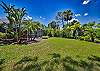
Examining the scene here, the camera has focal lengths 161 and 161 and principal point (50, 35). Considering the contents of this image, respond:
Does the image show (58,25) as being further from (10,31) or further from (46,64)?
(46,64)

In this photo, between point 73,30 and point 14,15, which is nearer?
point 14,15

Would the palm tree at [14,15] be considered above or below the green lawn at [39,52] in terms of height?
above

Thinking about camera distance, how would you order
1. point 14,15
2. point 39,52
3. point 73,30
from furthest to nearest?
point 73,30 < point 14,15 < point 39,52

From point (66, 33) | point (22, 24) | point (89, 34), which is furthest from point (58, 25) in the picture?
point (22, 24)

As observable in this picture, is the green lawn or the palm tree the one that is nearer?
the green lawn

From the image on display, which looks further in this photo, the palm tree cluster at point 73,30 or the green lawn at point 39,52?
the palm tree cluster at point 73,30

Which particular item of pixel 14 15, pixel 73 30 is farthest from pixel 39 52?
pixel 73 30

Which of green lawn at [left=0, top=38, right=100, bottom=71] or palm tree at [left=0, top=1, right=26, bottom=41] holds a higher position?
palm tree at [left=0, top=1, right=26, bottom=41]

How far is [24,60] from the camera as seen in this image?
1227 centimetres

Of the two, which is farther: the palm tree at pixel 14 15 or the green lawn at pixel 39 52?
the palm tree at pixel 14 15

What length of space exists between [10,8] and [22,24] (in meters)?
3.37

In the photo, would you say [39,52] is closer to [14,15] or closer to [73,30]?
[14,15]

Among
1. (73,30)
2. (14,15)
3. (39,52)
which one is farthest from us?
(73,30)

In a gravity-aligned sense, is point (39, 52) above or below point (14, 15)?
below
